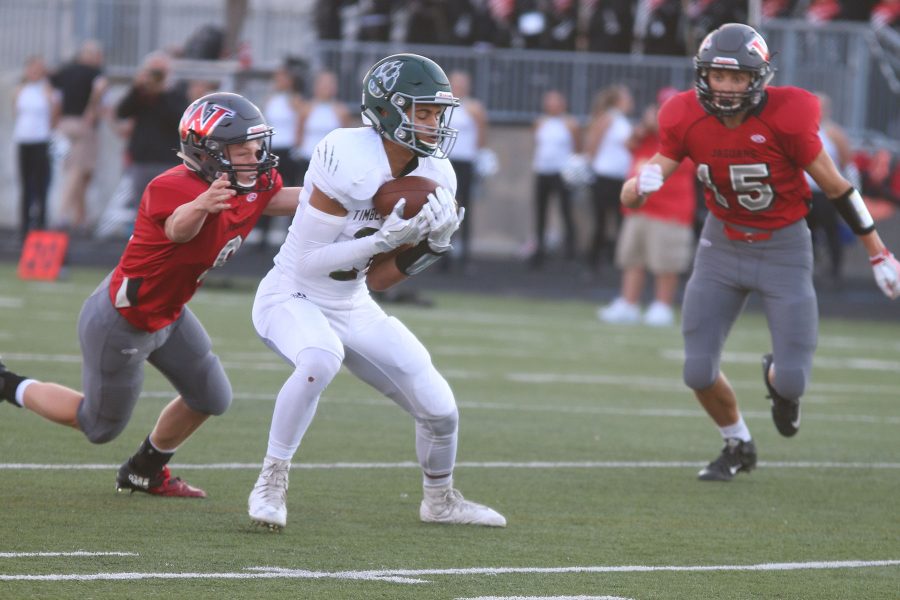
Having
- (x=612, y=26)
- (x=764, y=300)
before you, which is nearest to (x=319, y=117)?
(x=612, y=26)

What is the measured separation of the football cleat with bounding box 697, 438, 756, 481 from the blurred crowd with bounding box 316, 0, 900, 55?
11151 millimetres

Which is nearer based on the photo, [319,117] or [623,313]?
[623,313]

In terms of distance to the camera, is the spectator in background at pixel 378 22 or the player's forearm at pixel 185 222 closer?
the player's forearm at pixel 185 222

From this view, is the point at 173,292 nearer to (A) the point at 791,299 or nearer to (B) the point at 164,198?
(B) the point at 164,198

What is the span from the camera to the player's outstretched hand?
4.93 metres

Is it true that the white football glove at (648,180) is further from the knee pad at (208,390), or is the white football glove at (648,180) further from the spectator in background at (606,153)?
the spectator in background at (606,153)

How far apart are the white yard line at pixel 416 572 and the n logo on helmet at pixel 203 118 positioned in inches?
61.1

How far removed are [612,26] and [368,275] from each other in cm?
1283

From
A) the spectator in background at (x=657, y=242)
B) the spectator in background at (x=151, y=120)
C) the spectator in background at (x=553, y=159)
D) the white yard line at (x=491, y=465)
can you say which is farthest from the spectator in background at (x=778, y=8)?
the white yard line at (x=491, y=465)

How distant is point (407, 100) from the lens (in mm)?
5090

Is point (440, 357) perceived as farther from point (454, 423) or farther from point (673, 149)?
point (454, 423)

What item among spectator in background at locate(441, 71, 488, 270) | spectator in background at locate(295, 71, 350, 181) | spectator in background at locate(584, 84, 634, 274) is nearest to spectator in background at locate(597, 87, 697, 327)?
spectator in background at locate(584, 84, 634, 274)

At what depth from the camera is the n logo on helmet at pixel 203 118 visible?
515 centimetres

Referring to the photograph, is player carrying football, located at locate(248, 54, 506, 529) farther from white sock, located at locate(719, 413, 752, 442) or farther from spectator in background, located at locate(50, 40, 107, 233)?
spectator in background, located at locate(50, 40, 107, 233)
